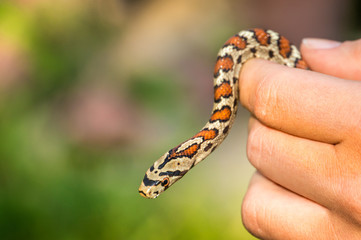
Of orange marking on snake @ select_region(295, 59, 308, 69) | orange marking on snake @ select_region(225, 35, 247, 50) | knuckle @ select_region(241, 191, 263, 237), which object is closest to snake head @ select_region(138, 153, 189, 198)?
knuckle @ select_region(241, 191, 263, 237)

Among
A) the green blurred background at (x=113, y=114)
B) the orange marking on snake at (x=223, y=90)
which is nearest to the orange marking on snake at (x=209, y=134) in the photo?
the orange marking on snake at (x=223, y=90)

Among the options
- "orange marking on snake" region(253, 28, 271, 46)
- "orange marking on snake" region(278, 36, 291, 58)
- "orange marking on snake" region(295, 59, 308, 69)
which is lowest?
"orange marking on snake" region(295, 59, 308, 69)

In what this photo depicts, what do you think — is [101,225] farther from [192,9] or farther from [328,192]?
[192,9]

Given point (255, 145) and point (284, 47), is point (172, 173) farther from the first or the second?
point (284, 47)

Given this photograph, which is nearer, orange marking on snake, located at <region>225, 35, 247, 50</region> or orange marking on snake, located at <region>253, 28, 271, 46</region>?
orange marking on snake, located at <region>225, 35, 247, 50</region>

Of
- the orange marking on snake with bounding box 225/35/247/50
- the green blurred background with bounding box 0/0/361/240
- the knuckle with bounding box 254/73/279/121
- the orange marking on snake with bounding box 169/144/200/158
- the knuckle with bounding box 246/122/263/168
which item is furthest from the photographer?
the green blurred background with bounding box 0/0/361/240

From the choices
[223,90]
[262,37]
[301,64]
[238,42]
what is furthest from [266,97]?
[262,37]

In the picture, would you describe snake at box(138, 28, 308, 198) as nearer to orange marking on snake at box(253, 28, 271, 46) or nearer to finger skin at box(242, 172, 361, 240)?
orange marking on snake at box(253, 28, 271, 46)
